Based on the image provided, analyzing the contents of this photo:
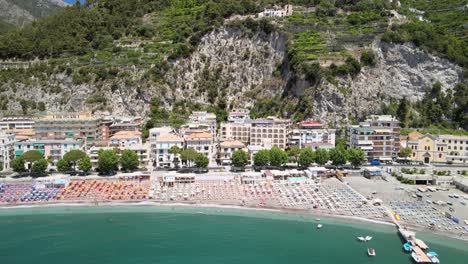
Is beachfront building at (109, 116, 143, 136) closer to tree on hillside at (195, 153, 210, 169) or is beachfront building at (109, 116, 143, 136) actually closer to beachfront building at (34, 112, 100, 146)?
beachfront building at (34, 112, 100, 146)

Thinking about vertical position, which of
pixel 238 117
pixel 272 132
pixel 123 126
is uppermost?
pixel 238 117

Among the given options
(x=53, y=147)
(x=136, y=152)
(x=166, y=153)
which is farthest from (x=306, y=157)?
(x=53, y=147)

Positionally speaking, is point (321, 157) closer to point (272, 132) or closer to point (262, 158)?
point (262, 158)

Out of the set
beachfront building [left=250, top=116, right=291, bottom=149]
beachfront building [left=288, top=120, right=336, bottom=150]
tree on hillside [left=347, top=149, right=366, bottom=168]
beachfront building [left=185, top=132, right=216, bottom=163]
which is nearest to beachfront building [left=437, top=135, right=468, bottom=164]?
tree on hillside [left=347, top=149, right=366, bottom=168]

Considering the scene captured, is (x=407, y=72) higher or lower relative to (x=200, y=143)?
higher

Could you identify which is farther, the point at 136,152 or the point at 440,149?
the point at 440,149

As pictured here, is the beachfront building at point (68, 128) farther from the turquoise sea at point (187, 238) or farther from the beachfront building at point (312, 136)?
the beachfront building at point (312, 136)

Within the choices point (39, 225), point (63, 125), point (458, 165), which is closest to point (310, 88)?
point (458, 165)
